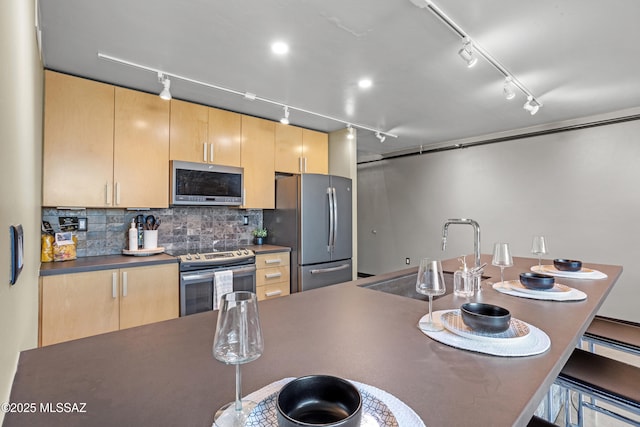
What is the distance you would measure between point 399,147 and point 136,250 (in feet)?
13.7

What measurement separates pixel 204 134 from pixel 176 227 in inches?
39.5

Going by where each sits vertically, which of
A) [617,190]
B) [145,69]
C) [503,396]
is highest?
[145,69]

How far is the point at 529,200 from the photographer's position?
12.9ft

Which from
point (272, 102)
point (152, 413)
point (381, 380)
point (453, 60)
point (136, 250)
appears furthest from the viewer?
point (272, 102)

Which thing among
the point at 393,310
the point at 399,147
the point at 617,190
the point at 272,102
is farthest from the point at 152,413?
the point at 399,147

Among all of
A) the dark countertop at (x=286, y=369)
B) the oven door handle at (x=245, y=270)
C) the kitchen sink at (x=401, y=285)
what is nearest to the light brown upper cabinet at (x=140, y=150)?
the oven door handle at (x=245, y=270)

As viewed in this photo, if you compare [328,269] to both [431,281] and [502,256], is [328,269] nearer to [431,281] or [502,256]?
[502,256]

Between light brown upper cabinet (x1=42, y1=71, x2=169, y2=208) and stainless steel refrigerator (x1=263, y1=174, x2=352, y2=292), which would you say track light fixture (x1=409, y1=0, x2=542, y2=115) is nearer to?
stainless steel refrigerator (x1=263, y1=174, x2=352, y2=292)

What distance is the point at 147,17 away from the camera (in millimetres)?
1722

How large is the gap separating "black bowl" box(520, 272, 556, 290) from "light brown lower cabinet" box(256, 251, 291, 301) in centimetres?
225

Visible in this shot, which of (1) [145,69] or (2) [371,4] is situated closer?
(2) [371,4]

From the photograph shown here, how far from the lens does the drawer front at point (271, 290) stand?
10.1ft

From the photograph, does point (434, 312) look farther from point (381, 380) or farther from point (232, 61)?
point (232, 61)

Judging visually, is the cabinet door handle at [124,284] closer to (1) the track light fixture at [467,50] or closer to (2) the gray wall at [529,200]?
(1) the track light fixture at [467,50]
